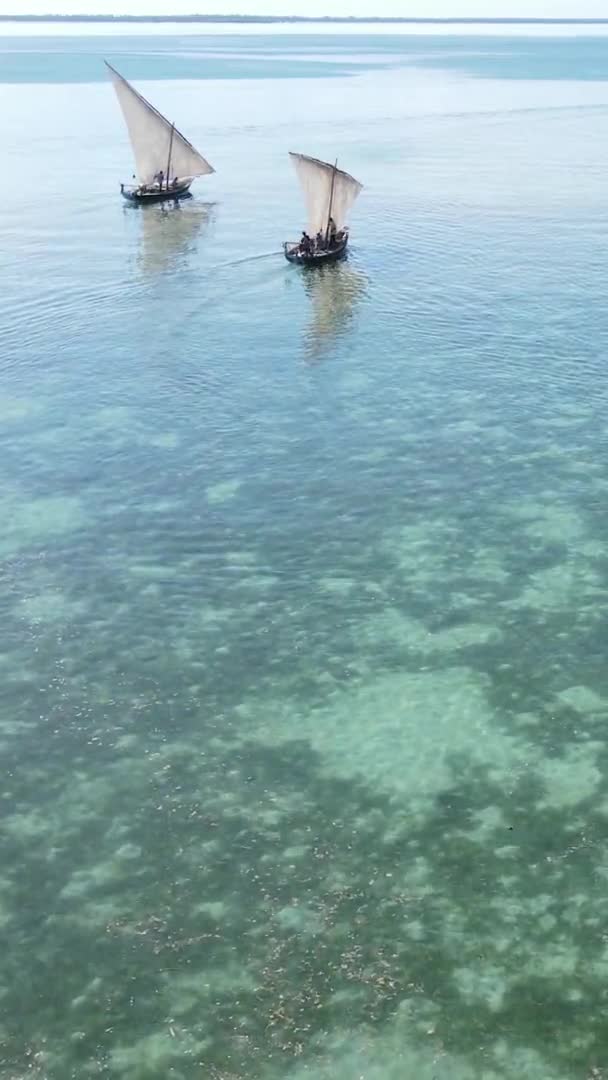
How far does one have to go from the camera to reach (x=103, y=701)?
109 ft

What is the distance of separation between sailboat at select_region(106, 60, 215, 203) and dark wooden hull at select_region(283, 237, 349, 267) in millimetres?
30346

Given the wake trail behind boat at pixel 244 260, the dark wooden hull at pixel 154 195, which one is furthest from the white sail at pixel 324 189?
the dark wooden hull at pixel 154 195

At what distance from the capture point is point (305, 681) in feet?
112

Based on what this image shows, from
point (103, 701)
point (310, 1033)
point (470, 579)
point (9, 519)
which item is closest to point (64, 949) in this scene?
point (310, 1033)

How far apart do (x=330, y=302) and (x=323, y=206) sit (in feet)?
44.2

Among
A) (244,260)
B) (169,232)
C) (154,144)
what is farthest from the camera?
(154,144)

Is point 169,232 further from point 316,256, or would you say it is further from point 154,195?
point 316,256

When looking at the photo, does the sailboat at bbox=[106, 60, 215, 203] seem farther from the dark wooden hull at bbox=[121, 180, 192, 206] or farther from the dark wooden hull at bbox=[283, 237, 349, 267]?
the dark wooden hull at bbox=[283, 237, 349, 267]

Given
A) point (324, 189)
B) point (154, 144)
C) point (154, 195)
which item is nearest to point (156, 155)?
point (154, 144)

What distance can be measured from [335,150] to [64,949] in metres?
132

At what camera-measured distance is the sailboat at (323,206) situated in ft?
261

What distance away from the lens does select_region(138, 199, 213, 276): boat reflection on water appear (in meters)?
84.9

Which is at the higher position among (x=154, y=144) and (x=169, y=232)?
(x=154, y=144)

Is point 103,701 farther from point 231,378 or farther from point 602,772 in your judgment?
point 231,378
